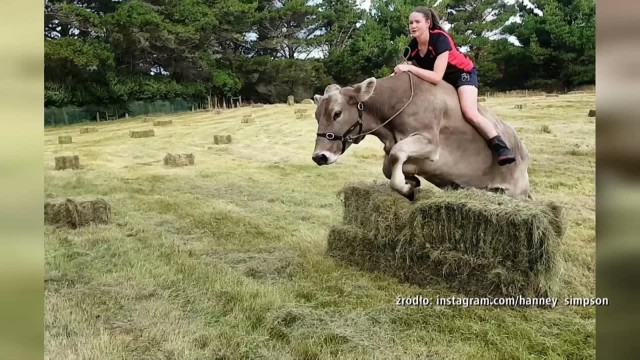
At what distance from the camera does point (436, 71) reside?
9.22 feet

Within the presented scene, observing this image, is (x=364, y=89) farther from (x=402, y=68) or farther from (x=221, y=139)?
(x=221, y=139)

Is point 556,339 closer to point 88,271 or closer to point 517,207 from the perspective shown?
point 517,207

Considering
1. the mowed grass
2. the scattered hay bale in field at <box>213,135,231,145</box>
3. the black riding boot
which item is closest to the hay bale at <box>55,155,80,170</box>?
the mowed grass

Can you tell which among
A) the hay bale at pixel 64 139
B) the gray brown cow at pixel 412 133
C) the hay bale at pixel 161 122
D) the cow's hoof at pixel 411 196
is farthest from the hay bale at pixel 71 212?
the cow's hoof at pixel 411 196

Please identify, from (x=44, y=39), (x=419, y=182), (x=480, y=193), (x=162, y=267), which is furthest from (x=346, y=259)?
(x=44, y=39)

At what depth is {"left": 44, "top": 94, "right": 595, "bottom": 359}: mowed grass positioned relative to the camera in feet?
8.95

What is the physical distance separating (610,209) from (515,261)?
69cm

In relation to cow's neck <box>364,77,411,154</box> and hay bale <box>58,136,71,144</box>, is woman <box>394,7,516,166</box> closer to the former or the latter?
cow's neck <box>364,77,411,154</box>

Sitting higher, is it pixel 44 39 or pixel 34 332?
pixel 44 39

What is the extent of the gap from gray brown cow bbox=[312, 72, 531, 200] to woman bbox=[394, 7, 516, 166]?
4 cm

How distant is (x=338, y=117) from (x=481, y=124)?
730 mm

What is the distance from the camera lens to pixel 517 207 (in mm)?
2680

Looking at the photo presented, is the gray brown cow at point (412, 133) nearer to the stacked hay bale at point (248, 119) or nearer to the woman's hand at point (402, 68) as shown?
the woman's hand at point (402, 68)

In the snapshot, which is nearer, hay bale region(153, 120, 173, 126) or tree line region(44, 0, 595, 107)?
tree line region(44, 0, 595, 107)
